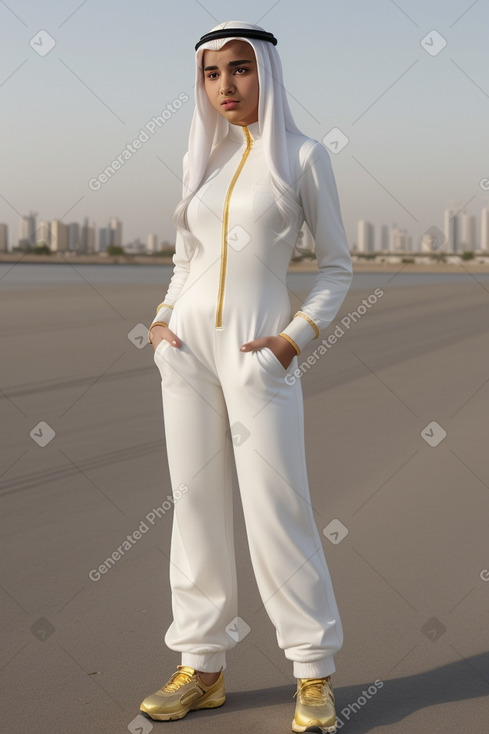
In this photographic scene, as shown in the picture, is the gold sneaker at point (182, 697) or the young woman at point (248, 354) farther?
the gold sneaker at point (182, 697)

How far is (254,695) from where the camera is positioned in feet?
10.6

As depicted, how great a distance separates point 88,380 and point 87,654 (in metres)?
6.48

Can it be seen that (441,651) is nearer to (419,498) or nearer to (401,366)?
(419,498)

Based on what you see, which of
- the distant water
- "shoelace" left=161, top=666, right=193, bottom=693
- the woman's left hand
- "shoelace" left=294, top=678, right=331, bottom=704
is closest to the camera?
the woman's left hand

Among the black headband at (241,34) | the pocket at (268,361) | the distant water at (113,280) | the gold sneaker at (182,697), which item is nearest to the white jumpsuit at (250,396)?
the pocket at (268,361)

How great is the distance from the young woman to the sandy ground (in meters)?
0.24

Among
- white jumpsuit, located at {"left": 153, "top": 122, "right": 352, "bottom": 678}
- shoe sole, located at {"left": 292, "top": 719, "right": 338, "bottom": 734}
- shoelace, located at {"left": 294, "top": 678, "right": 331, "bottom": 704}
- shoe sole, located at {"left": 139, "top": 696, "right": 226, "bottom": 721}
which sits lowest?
shoe sole, located at {"left": 292, "top": 719, "right": 338, "bottom": 734}

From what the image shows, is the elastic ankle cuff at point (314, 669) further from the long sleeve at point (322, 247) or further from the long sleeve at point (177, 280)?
the long sleeve at point (177, 280)

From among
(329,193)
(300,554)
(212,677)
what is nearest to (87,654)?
(212,677)

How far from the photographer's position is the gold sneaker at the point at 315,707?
294 centimetres

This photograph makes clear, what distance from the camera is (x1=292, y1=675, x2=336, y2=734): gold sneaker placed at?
2939 millimetres

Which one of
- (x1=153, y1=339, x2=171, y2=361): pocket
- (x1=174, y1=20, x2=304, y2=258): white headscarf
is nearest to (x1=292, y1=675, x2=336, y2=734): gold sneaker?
(x1=153, y1=339, x2=171, y2=361): pocket

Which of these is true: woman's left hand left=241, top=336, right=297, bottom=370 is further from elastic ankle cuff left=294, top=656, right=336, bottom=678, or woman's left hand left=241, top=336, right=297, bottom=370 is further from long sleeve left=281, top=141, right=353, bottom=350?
elastic ankle cuff left=294, top=656, right=336, bottom=678

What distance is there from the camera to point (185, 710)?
309 centimetres
